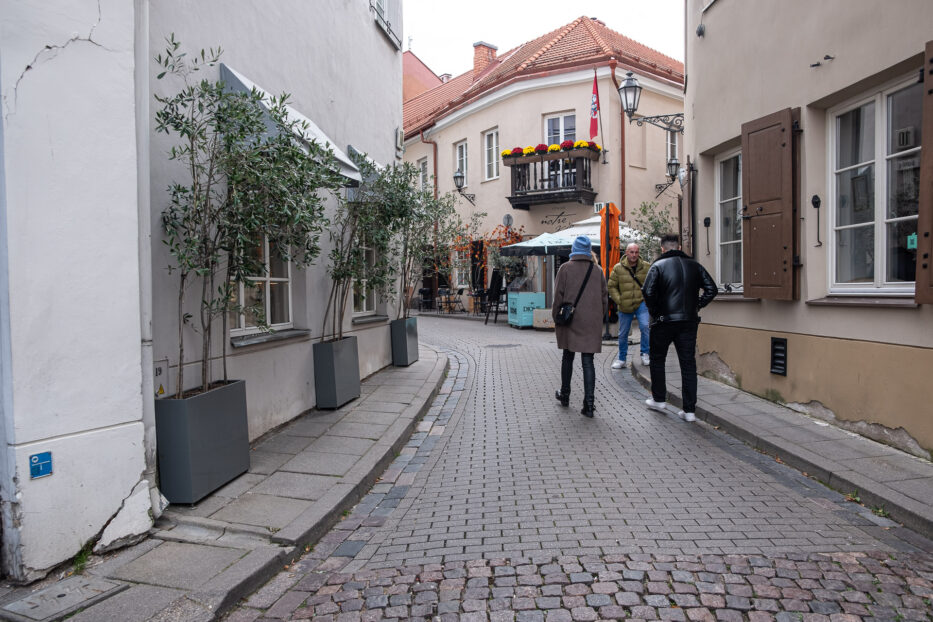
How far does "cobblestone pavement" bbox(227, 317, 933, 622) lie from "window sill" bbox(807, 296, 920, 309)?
1543 mm

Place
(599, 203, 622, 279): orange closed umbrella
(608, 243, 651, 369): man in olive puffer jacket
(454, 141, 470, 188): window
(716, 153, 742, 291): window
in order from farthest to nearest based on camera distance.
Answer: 1. (454, 141, 470, 188): window
2. (599, 203, 622, 279): orange closed umbrella
3. (608, 243, 651, 369): man in olive puffer jacket
4. (716, 153, 742, 291): window

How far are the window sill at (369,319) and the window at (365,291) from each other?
162mm

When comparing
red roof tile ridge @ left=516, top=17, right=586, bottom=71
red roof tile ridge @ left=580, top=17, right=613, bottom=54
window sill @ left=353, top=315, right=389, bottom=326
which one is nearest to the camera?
window sill @ left=353, top=315, right=389, bottom=326

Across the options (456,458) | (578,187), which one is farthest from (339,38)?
(578,187)

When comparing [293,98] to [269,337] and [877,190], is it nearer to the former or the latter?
[269,337]

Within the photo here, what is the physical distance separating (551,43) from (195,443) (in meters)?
20.9

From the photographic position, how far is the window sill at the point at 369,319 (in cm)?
838

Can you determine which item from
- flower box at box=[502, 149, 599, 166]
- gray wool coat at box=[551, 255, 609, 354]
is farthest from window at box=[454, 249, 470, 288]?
Answer: gray wool coat at box=[551, 255, 609, 354]

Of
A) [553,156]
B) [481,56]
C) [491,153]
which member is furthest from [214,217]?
[481,56]

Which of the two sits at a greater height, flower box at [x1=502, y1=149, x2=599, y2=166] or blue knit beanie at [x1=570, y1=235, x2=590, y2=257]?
flower box at [x1=502, y1=149, x2=599, y2=166]

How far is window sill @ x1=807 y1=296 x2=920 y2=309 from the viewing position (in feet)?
16.0

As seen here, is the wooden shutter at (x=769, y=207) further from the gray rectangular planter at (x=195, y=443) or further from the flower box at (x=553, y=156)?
the flower box at (x=553, y=156)

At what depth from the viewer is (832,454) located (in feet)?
16.0

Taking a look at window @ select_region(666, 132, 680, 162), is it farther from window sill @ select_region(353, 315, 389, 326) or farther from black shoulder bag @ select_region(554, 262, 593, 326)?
black shoulder bag @ select_region(554, 262, 593, 326)
